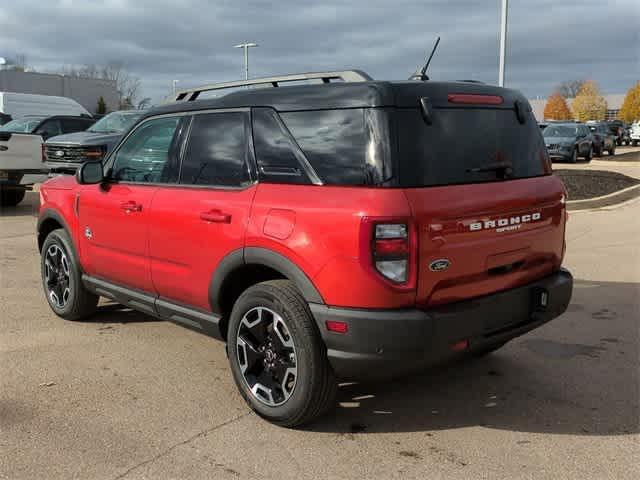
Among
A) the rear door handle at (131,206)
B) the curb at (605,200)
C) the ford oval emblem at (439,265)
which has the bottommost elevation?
the curb at (605,200)

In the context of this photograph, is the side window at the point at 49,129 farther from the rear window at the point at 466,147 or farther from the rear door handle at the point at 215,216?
the rear window at the point at 466,147

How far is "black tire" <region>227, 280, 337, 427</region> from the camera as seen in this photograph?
3355 mm

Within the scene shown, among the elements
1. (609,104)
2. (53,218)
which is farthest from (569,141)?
(609,104)

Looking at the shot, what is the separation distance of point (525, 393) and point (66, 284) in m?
3.83

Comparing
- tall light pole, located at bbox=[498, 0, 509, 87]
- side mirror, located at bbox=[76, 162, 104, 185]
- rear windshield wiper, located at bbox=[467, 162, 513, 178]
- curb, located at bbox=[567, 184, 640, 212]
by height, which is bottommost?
curb, located at bbox=[567, 184, 640, 212]

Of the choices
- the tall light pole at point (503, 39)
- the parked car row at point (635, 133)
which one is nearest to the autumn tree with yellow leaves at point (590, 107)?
the parked car row at point (635, 133)

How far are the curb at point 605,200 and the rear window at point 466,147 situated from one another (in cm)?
935

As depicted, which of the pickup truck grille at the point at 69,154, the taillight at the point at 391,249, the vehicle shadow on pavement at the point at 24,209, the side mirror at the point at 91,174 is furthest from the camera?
the pickup truck grille at the point at 69,154

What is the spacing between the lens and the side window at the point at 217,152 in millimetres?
3863

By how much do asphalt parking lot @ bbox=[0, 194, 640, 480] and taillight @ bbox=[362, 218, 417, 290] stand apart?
95 centimetres

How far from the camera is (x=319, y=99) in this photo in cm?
348

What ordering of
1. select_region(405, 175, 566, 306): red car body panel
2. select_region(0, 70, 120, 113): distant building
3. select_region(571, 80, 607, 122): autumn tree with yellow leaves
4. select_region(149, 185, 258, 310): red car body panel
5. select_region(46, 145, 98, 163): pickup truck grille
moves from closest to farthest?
select_region(405, 175, 566, 306): red car body panel, select_region(149, 185, 258, 310): red car body panel, select_region(46, 145, 98, 163): pickup truck grille, select_region(0, 70, 120, 113): distant building, select_region(571, 80, 607, 122): autumn tree with yellow leaves

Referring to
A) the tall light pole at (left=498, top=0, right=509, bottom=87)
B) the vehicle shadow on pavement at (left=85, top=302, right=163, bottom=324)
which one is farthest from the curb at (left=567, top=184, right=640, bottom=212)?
the vehicle shadow on pavement at (left=85, top=302, right=163, bottom=324)

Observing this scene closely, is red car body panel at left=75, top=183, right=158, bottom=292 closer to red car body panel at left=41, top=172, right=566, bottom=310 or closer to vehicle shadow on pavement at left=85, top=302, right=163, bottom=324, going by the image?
red car body panel at left=41, top=172, right=566, bottom=310
